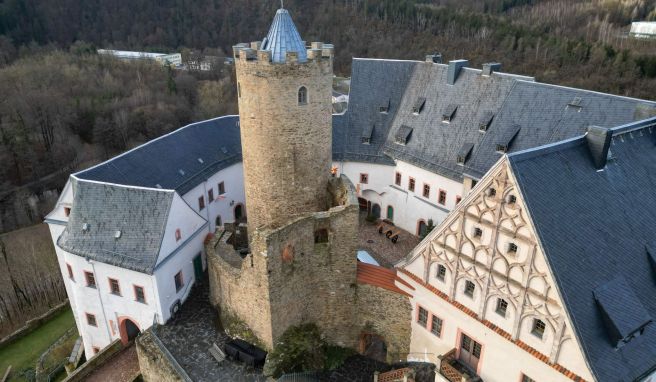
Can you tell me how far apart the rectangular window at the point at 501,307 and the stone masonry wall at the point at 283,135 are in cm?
Answer: 1018

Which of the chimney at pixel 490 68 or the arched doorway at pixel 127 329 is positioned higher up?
the chimney at pixel 490 68

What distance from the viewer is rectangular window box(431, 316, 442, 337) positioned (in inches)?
802

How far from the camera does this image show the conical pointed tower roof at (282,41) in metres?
20.8

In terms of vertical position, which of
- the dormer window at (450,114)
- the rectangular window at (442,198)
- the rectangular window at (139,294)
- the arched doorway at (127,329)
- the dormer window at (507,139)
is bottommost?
the arched doorway at (127,329)

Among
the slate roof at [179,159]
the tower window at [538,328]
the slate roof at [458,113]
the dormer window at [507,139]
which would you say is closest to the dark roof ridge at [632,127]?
the slate roof at [458,113]

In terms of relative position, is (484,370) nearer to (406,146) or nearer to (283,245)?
(283,245)

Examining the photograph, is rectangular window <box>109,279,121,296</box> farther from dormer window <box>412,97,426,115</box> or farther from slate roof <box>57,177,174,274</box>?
dormer window <box>412,97,426,115</box>

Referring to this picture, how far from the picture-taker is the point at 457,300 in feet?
62.1

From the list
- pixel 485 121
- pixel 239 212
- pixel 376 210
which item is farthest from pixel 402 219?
pixel 239 212

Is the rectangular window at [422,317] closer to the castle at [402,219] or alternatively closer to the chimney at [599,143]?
the castle at [402,219]

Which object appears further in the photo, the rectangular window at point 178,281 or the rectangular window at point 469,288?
the rectangular window at point 178,281

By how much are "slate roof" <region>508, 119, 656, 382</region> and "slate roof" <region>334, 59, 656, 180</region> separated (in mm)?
9580

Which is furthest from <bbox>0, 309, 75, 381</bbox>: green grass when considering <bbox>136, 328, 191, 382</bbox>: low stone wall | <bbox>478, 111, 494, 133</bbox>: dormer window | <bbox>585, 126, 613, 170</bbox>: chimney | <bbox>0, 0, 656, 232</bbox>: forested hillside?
<bbox>585, 126, 613, 170</bbox>: chimney

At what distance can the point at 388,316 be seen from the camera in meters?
23.0
